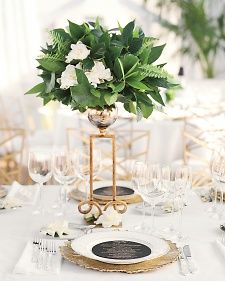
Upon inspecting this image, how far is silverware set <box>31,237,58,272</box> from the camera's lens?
1682 mm

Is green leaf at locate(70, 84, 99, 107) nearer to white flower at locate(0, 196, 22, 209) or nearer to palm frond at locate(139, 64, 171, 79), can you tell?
palm frond at locate(139, 64, 171, 79)

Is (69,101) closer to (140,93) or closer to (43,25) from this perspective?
(140,93)

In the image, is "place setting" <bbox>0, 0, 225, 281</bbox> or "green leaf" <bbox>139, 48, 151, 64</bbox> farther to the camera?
"green leaf" <bbox>139, 48, 151, 64</bbox>

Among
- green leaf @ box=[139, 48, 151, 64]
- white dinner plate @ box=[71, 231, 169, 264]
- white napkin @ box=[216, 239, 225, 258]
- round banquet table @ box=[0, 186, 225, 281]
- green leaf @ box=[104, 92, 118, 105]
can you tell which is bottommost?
round banquet table @ box=[0, 186, 225, 281]

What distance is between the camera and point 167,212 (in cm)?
226

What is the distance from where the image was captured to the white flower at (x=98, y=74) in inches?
78.8

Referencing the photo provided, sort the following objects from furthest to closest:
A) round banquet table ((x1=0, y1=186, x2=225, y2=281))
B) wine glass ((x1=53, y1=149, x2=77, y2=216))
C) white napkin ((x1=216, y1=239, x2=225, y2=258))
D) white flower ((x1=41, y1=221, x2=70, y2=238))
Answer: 1. wine glass ((x1=53, y1=149, x2=77, y2=216))
2. white flower ((x1=41, y1=221, x2=70, y2=238))
3. white napkin ((x1=216, y1=239, x2=225, y2=258))
4. round banquet table ((x1=0, y1=186, x2=225, y2=281))

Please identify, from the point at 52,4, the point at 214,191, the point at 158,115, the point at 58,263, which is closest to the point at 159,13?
the point at 52,4

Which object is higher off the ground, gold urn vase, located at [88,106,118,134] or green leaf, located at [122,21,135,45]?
green leaf, located at [122,21,135,45]

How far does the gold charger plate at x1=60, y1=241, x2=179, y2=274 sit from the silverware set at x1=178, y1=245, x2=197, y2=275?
2 cm

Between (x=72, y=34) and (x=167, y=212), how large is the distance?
71cm

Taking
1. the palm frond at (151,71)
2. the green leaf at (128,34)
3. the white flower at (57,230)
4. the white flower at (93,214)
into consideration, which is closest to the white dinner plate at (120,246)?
the white flower at (57,230)

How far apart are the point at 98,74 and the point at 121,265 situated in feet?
2.08

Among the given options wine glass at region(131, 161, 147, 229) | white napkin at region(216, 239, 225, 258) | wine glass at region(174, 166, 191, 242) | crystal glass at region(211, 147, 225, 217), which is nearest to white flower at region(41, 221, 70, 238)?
wine glass at region(131, 161, 147, 229)
